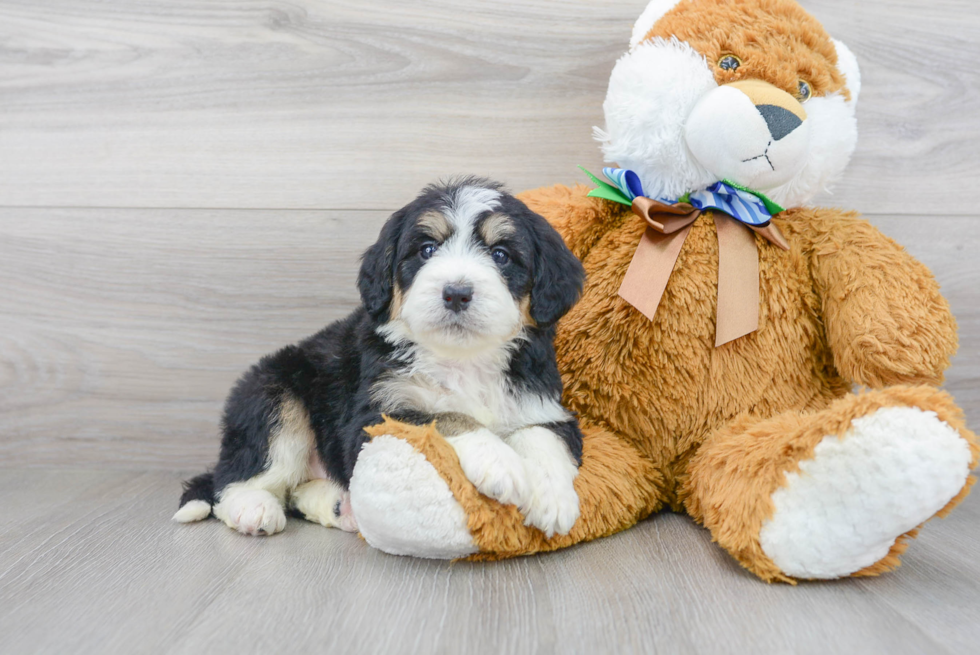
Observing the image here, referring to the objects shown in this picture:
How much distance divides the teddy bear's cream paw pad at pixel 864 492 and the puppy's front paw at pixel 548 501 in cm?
40

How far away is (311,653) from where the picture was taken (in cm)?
122

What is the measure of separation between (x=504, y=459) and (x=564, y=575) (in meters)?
0.29

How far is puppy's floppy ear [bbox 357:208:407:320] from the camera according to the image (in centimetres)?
171

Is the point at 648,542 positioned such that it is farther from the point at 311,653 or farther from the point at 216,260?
the point at 216,260

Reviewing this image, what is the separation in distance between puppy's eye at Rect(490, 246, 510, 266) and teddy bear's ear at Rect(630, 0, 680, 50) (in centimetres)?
77

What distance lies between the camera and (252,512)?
185cm

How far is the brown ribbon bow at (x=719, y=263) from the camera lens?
71.4 inches

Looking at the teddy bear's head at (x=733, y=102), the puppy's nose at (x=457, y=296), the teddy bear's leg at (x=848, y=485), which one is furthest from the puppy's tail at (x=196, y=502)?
the teddy bear's head at (x=733, y=102)

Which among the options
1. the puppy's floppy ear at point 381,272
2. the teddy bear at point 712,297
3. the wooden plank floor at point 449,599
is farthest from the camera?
the puppy's floppy ear at point 381,272

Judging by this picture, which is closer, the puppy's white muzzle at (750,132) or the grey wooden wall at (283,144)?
the puppy's white muzzle at (750,132)

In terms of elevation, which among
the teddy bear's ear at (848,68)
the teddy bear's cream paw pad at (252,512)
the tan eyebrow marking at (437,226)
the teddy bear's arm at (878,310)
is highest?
the teddy bear's ear at (848,68)

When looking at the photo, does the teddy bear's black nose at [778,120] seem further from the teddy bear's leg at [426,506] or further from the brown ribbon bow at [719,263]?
the teddy bear's leg at [426,506]

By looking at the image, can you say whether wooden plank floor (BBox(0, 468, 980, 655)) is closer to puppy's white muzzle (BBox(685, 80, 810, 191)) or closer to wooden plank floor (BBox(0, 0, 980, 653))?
Answer: wooden plank floor (BBox(0, 0, 980, 653))

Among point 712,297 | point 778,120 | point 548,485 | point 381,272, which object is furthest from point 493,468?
point 778,120
